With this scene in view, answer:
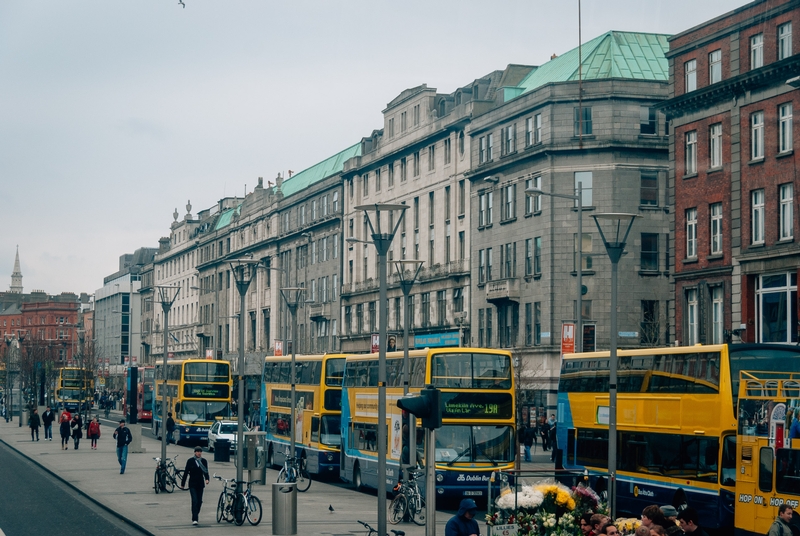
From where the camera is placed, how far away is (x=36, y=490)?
36188mm

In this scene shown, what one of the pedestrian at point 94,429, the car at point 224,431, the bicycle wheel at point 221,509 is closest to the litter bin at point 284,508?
the bicycle wheel at point 221,509

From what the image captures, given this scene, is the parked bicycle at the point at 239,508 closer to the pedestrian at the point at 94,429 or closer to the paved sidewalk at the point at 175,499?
the paved sidewalk at the point at 175,499

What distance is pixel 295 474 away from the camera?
36344 millimetres

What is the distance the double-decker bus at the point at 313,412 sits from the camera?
133 feet

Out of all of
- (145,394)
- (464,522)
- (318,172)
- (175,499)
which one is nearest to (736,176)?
(175,499)

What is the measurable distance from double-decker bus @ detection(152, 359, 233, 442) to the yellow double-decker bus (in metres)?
38.6

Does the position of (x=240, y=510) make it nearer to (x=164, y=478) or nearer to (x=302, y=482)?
(x=164, y=478)

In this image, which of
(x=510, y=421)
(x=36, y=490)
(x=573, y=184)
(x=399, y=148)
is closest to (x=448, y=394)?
(x=510, y=421)

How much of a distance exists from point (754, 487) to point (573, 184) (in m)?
41.1

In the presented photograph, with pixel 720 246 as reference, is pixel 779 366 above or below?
below

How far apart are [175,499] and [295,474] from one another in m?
4.05

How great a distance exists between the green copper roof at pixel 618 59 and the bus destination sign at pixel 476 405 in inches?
1362

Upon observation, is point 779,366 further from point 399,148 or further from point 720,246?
point 399,148

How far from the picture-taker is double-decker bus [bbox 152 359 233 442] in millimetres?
58406
